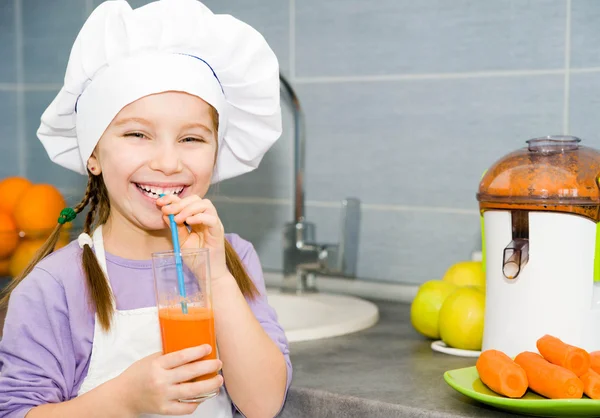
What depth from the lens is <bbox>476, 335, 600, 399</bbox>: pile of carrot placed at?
1.11 metres

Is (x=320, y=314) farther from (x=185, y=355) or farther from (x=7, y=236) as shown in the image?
(x=185, y=355)

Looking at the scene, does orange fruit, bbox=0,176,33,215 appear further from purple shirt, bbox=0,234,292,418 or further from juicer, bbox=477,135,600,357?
juicer, bbox=477,135,600,357

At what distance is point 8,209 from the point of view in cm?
185

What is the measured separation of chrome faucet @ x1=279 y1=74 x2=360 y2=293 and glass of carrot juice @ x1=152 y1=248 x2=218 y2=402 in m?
0.88

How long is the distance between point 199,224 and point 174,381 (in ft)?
0.83

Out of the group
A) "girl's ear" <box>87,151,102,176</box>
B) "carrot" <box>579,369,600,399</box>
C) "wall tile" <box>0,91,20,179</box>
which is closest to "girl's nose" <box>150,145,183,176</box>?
"girl's ear" <box>87,151,102,176</box>

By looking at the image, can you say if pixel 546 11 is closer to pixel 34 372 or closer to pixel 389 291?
pixel 389 291

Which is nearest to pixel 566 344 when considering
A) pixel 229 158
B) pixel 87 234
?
pixel 229 158

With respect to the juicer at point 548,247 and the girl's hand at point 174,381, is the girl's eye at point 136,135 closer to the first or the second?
the girl's hand at point 174,381

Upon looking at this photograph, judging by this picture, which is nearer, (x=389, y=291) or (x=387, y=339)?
(x=387, y=339)

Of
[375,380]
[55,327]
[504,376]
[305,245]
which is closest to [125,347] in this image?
[55,327]

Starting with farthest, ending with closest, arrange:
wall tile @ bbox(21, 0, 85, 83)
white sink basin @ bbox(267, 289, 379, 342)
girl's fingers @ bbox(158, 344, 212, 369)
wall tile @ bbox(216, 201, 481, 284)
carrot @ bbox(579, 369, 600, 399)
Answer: wall tile @ bbox(21, 0, 85, 83)
wall tile @ bbox(216, 201, 481, 284)
white sink basin @ bbox(267, 289, 379, 342)
carrot @ bbox(579, 369, 600, 399)
girl's fingers @ bbox(158, 344, 212, 369)

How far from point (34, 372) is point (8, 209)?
0.78 metres

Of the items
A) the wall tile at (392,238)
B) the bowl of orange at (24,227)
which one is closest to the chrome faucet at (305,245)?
the wall tile at (392,238)
